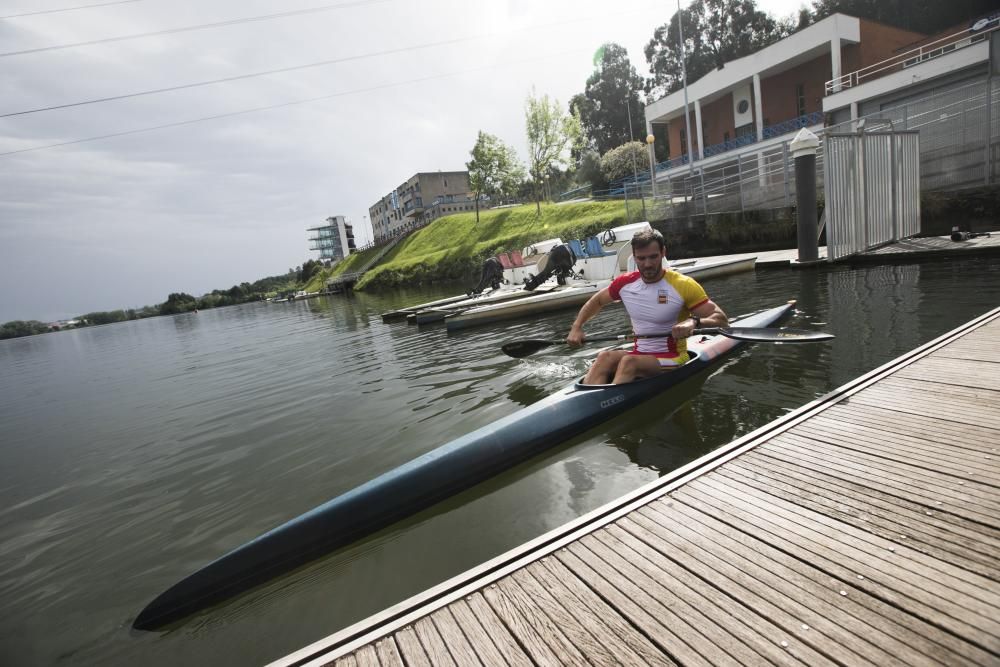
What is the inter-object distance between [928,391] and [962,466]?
1585mm

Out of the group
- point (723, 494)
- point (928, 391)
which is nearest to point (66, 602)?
point (723, 494)

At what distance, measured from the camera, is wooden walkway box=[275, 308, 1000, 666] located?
200 cm

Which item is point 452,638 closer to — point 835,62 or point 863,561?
point 863,561

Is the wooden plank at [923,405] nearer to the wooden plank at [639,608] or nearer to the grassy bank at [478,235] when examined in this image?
the wooden plank at [639,608]

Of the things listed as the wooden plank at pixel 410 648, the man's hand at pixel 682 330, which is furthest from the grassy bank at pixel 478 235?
the wooden plank at pixel 410 648

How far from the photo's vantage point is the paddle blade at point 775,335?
6344 mm

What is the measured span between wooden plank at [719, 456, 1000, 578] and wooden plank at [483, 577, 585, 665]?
Result: 6.11 ft

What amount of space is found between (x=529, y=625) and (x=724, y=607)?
952 mm

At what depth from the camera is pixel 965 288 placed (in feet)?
30.4

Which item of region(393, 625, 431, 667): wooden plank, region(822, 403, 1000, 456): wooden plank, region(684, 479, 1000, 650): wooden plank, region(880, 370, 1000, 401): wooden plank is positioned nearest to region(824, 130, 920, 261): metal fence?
region(880, 370, 1000, 401): wooden plank

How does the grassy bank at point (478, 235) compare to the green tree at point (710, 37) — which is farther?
the green tree at point (710, 37)

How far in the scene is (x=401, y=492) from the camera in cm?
427

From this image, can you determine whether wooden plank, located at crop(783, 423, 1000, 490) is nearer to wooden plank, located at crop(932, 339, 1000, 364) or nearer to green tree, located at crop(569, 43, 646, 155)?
wooden plank, located at crop(932, 339, 1000, 364)

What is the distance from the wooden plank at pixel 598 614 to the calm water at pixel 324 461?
128cm
